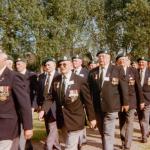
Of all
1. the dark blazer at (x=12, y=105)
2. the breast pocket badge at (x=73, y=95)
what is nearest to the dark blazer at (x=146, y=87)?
the breast pocket badge at (x=73, y=95)

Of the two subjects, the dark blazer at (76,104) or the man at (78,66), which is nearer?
the dark blazer at (76,104)

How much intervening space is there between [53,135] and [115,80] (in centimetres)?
158

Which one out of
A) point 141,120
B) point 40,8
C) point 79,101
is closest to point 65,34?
point 40,8

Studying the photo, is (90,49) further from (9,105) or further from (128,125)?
(9,105)

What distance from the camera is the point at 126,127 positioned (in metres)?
10.6

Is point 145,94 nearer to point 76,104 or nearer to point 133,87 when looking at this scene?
point 133,87

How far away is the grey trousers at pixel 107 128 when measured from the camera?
29.5ft

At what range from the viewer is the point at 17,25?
141ft

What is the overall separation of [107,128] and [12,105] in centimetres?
310

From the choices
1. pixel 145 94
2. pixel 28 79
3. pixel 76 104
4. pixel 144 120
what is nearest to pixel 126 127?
pixel 144 120

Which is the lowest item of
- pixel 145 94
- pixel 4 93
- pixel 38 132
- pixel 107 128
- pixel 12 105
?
pixel 38 132

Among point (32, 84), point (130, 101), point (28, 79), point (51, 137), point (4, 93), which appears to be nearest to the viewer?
point (4, 93)

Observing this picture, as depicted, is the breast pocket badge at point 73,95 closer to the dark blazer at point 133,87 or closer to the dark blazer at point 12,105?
the dark blazer at point 12,105

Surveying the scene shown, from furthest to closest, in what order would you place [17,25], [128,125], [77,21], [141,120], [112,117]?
[77,21] < [17,25] < [141,120] < [128,125] < [112,117]
